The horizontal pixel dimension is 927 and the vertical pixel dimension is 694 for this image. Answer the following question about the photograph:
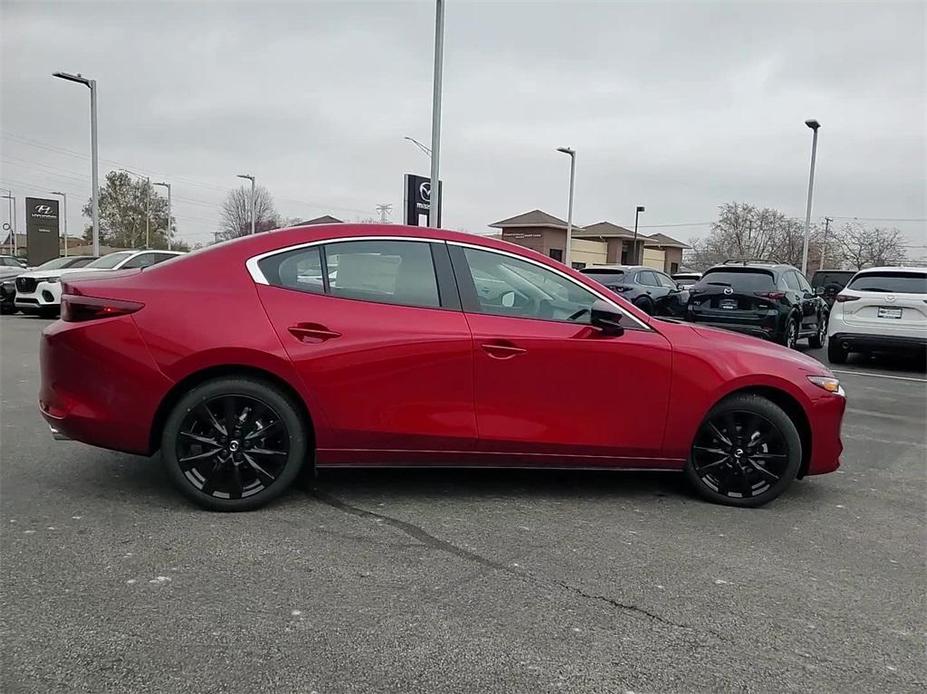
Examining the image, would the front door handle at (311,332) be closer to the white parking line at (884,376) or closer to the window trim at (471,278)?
the window trim at (471,278)

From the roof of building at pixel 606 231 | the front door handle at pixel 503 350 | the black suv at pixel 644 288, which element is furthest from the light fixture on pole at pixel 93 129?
the roof of building at pixel 606 231

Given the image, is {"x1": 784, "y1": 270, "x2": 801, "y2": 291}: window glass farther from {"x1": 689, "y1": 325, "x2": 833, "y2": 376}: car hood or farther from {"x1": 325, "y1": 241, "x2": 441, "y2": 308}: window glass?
{"x1": 325, "y1": 241, "x2": 441, "y2": 308}: window glass

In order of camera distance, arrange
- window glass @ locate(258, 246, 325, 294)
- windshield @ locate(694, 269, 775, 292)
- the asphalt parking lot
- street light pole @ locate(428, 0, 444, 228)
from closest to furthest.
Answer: the asphalt parking lot
window glass @ locate(258, 246, 325, 294)
windshield @ locate(694, 269, 775, 292)
street light pole @ locate(428, 0, 444, 228)

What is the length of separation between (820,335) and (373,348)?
1277cm

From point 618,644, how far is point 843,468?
3.52 metres

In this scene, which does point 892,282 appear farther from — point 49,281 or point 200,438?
point 49,281

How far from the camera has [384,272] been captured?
165 inches

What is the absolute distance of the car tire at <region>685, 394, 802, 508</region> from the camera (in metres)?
4.38

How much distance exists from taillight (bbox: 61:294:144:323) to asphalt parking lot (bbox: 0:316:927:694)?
3.42ft

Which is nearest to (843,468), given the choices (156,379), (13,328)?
(156,379)

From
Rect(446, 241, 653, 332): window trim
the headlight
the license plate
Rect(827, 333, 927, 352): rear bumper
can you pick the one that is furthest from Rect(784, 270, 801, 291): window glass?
Rect(446, 241, 653, 332): window trim

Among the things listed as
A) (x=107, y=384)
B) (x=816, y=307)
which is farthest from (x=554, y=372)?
(x=816, y=307)

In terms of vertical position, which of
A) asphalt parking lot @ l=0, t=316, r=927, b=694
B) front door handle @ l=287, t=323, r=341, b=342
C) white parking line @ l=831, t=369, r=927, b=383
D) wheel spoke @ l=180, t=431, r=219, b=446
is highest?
front door handle @ l=287, t=323, r=341, b=342

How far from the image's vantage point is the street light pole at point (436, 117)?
15867 mm
